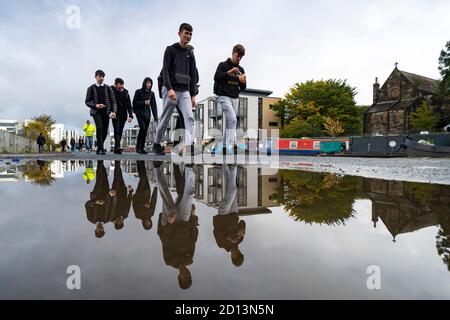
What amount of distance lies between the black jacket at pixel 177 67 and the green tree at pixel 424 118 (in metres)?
38.9

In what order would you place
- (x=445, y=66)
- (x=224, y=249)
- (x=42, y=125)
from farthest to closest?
(x=42, y=125) < (x=445, y=66) < (x=224, y=249)

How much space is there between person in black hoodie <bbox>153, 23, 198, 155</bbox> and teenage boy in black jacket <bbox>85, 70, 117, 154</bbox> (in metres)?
1.79

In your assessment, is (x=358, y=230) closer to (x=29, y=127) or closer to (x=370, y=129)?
(x=370, y=129)

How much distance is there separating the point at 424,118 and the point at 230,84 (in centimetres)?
3849

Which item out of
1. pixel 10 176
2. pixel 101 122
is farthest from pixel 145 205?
pixel 101 122

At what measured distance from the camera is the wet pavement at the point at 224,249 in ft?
1.91

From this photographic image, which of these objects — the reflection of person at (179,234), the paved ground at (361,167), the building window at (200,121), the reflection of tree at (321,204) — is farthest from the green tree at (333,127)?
the reflection of person at (179,234)

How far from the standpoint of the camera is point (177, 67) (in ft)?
15.5

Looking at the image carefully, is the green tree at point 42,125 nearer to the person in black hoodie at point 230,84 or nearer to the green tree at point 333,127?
the green tree at point 333,127

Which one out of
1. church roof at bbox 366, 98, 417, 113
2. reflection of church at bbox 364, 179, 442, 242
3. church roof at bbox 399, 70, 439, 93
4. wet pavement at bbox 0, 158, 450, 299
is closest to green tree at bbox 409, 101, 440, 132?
church roof at bbox 366, 98, 417, 113

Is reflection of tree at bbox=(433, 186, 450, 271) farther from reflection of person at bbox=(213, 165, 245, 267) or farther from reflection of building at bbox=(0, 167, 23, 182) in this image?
reflection of building at bbox=(0, 167, 23, 182)

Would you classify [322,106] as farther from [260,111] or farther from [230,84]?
[230,84]
